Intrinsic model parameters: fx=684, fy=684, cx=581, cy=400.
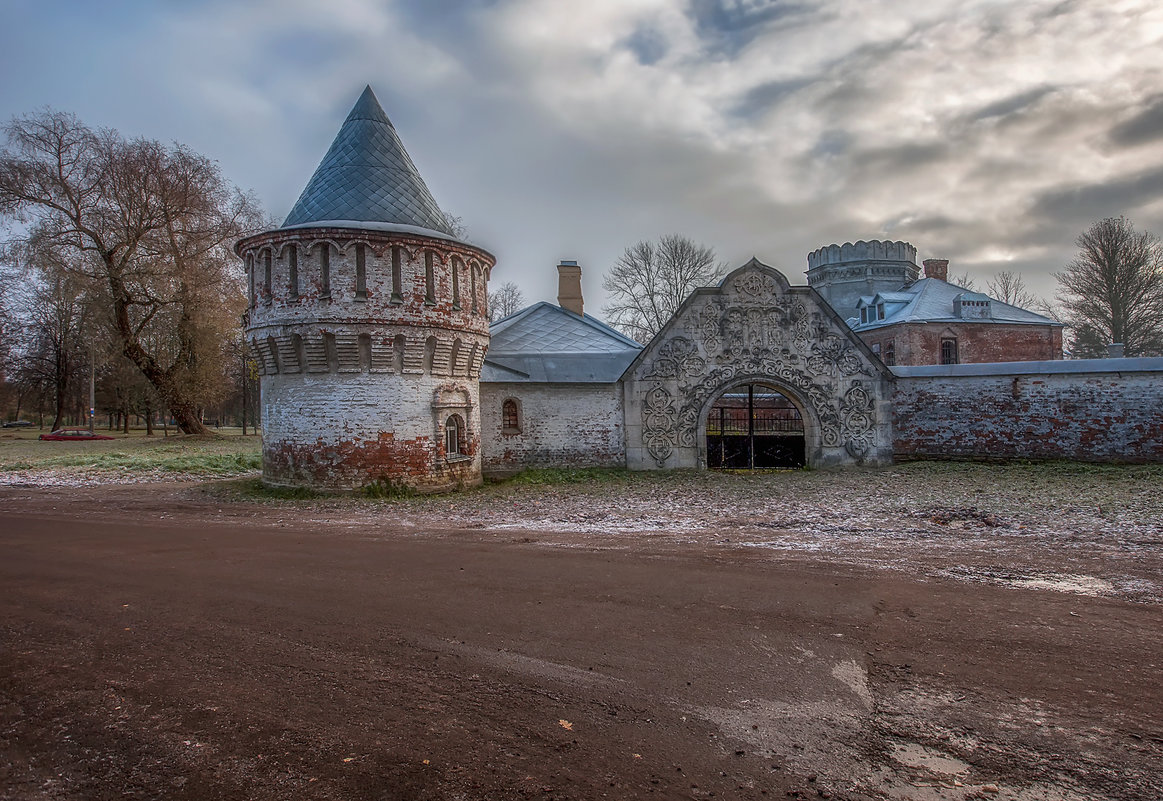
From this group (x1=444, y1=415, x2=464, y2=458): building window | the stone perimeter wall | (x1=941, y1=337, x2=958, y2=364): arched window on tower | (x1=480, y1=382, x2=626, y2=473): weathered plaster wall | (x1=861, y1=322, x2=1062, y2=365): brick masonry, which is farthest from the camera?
(x1=941, y1=337, x2=958, y2=364): arched window on tower

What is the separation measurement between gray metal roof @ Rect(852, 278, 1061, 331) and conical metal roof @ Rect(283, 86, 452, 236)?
2884cm

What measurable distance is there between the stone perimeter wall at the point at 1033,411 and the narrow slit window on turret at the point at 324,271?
47.8 feet

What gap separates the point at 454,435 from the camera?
15609 mm

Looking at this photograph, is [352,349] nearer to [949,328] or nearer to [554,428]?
[554,428]

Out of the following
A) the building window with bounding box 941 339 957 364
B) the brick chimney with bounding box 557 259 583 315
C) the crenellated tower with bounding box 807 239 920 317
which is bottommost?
the building window with bounding box 941 339 957 364

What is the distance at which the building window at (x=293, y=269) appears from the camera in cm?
1387

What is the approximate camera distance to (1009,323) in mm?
35719

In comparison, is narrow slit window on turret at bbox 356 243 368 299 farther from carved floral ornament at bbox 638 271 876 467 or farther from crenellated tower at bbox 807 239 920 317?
crenellated tower at bbox 807 239 920 317

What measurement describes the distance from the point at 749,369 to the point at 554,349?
539 centimetres

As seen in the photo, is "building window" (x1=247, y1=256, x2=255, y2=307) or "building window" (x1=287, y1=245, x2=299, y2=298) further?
"building window" (x1=247, y1=256, x2=255, y2=307)

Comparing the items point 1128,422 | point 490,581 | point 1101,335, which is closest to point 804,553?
point 490,581

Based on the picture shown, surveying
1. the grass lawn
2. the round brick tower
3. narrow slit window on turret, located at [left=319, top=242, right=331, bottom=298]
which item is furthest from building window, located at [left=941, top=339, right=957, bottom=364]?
the grass lawn

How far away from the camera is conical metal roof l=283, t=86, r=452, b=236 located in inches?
558

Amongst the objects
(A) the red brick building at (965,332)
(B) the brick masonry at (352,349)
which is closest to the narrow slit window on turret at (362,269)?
(B) the brick masonry at (352,349)
